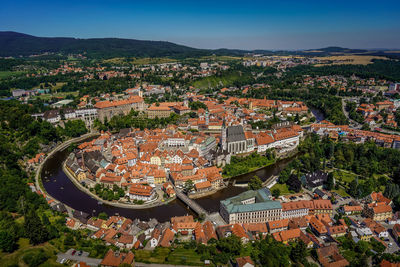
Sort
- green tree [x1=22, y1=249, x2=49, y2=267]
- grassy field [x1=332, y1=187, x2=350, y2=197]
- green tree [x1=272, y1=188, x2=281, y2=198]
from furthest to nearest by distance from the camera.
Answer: grassy field [x1=332, y1=187, x2=350, y2=197] < green tree [x1=272, y1=188, x2=281, y2=198] < green tree [x1=22, y1=249, x2=49, y2=267]

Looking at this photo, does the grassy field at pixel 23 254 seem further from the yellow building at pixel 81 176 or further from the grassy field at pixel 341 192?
the grassy field at pixel 341 192

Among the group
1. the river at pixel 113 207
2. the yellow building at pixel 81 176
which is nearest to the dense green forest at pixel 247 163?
the river at pixel 113 207

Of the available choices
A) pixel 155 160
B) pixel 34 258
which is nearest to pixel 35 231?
pixel 34 258

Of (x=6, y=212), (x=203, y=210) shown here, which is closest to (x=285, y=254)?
(x=203, y=210)

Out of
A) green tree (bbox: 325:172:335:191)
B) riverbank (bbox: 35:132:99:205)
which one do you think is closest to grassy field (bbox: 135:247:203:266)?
riverbank (bbox: 35:132:99:205)

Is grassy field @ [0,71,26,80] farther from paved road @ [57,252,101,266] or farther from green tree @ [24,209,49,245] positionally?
paved road @ [57,252,101,266]

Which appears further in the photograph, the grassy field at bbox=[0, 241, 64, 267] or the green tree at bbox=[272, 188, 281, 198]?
the green tree at bbox=[272, 188, 281, 198]

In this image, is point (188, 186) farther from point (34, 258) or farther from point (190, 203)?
point (34, 258)
